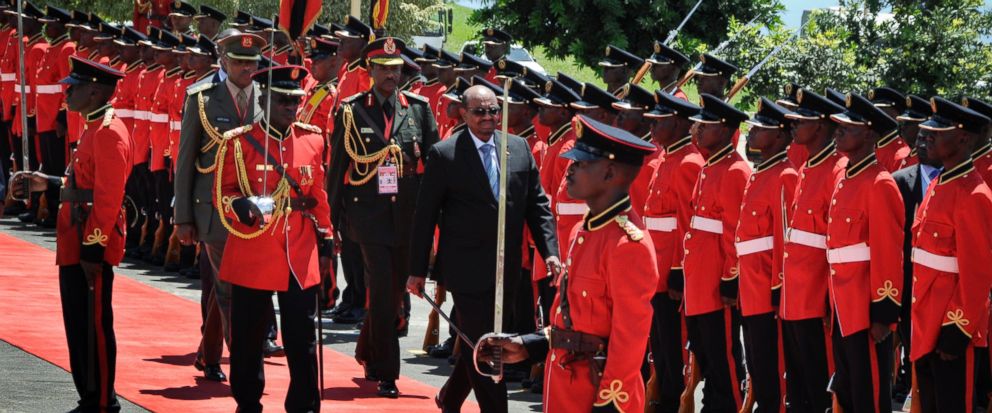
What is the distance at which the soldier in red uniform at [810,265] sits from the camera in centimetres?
889

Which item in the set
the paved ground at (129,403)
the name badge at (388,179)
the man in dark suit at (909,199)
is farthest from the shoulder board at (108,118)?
the man in dark suit at (909,199)

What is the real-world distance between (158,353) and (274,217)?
2879 mm

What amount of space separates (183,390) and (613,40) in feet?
41.2

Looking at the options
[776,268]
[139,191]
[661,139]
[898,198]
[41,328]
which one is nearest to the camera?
[898,198]

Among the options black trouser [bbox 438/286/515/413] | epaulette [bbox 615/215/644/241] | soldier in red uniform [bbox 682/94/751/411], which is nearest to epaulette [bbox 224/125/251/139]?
black trouser [bbox 438/286/515/413]

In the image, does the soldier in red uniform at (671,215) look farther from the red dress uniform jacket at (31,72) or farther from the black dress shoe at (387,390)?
the red dress uniform jacket at (31,72)

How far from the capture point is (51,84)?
17.2 m

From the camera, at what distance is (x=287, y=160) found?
887 centimetres

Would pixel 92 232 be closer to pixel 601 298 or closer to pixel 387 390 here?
pixel 387 390

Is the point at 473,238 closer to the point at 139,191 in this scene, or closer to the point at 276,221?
the point at 276,221

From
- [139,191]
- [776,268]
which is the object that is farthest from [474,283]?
[139,191]

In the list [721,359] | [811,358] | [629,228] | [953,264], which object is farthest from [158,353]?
[629,228]

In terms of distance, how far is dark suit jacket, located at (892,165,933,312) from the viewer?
1030 cm

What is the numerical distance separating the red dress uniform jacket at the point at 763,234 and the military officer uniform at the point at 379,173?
240 cm
